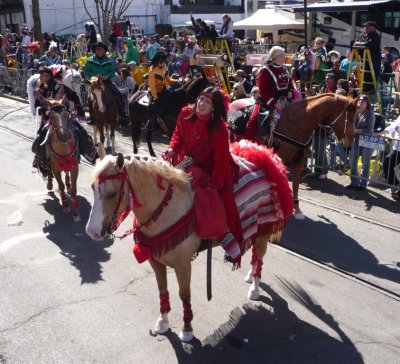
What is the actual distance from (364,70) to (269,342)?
10.4 meters

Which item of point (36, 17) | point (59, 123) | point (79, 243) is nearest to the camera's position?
point (79, 243)

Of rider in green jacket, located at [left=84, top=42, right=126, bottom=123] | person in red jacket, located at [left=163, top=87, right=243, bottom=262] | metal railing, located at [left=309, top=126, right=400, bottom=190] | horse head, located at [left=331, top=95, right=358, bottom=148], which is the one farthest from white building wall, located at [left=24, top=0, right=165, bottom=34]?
person in red jacket, located at [left=163, top=87, right=243, bottom=262]

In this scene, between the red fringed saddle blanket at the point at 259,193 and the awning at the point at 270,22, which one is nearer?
the red fringed saddle blanket at the point at 259,193

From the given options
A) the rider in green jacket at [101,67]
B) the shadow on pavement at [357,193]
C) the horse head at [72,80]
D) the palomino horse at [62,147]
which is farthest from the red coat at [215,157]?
the rider in green jacket at [101,67]

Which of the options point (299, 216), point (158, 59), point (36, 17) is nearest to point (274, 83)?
point (299, 216)

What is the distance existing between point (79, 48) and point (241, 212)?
67.8ft

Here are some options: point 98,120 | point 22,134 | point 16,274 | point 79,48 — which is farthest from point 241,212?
point 79,48

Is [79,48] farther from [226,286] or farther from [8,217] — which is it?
[226,286]

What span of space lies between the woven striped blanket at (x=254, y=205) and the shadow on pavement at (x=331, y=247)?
1.52m

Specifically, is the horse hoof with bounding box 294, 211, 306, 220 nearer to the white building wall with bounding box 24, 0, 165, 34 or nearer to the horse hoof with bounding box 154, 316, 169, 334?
the horse hoof with bounding box 154, 316, 169, 334

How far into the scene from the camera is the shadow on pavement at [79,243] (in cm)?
636

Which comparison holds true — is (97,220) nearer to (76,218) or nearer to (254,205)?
(254,205)

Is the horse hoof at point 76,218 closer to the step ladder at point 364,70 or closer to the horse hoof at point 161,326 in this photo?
the horse hoof at point 161,326

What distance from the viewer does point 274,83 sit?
814cm
